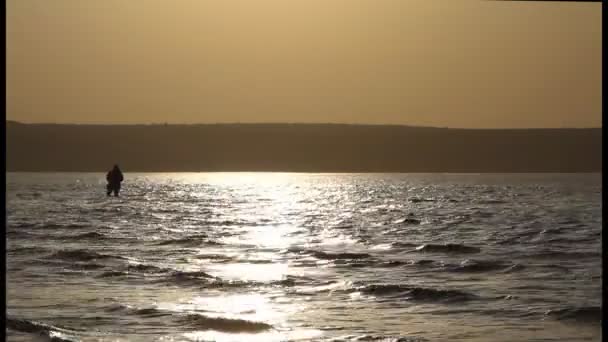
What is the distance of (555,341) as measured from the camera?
10.7 metres

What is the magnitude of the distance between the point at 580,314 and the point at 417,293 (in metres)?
2.78

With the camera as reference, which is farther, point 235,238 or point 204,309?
point 235,238

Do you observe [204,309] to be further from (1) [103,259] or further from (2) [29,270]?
(1) [103,259]

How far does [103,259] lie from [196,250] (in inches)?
154

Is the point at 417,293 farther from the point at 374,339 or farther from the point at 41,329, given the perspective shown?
the point at 41,329

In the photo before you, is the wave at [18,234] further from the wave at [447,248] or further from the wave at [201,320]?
the wave at [201,320]

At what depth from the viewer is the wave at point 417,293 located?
14466 millimetres

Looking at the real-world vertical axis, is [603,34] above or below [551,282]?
above

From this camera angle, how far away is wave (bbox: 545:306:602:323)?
1248cm

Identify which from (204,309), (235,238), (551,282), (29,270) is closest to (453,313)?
(204,309)

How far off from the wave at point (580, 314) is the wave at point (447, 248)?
454 inches

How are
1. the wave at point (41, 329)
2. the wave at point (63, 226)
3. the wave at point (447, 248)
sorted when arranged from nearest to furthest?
the wave at point (41, 329)
the wave at point (447, 248)
the wave at point (63, 226)

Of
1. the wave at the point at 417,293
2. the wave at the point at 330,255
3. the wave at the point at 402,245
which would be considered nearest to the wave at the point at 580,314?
the wave at the point at 417,293

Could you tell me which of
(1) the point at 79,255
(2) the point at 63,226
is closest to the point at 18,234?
(2) the point at 63,226
